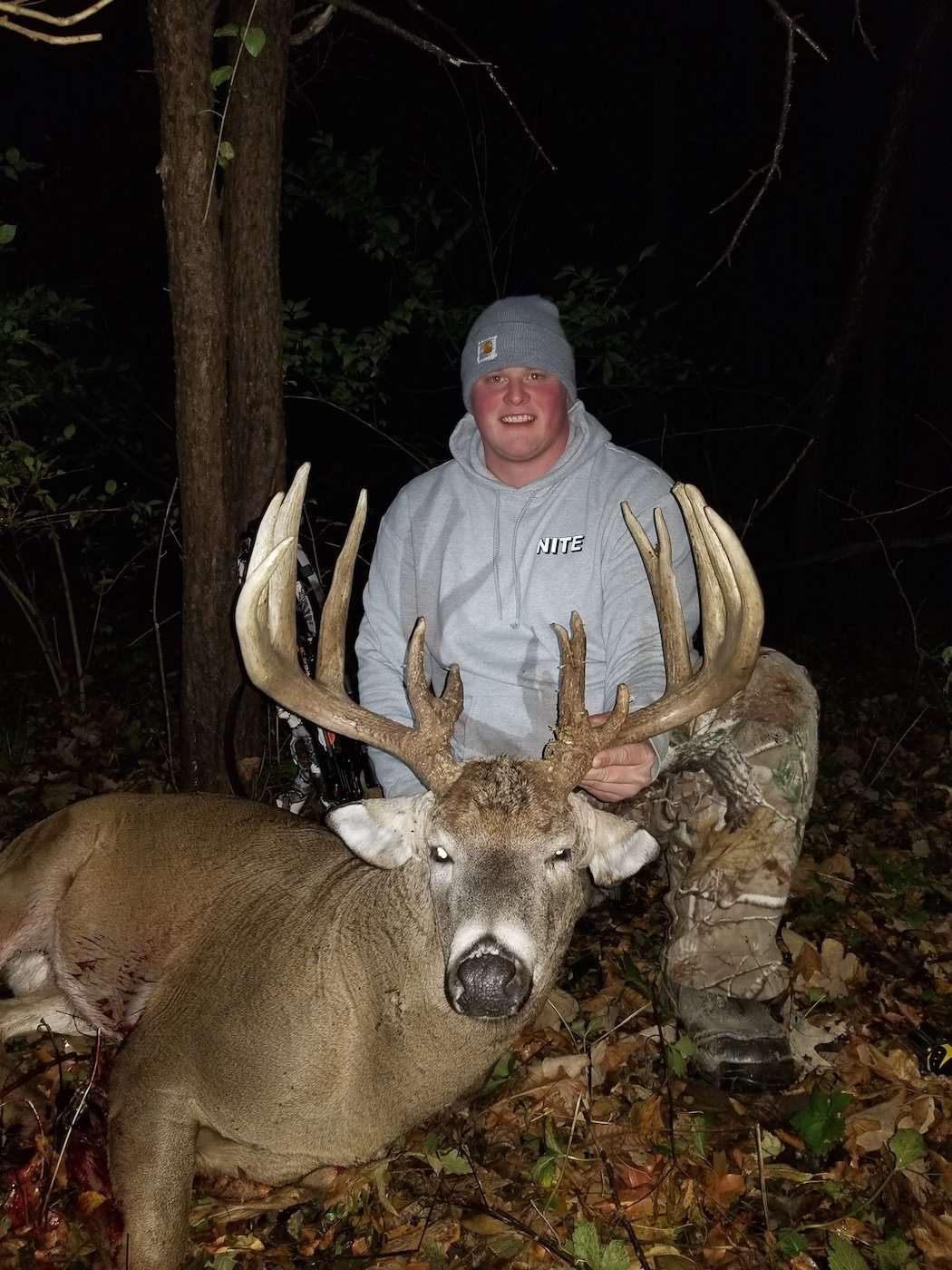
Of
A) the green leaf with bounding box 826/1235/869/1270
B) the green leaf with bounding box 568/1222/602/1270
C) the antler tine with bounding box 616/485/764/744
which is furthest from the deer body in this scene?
the green leaf with bounding box 826/1235/869/1270

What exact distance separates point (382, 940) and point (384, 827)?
0.37m

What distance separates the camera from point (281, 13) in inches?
173

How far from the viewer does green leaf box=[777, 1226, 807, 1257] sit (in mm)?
2924

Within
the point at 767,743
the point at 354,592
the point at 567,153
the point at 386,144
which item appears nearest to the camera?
the point at 767,743

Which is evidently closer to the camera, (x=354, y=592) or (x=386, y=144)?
(x=354, y=592)

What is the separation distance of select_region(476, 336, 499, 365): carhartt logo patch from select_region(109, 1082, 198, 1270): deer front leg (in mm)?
3095

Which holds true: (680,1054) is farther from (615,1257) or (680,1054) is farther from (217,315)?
(217,315)

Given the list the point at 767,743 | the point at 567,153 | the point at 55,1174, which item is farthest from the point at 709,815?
the point at 567,153

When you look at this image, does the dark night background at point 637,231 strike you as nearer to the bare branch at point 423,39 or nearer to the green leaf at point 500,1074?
the bare branch at point 423,39

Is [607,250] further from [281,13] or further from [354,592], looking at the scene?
[281,13]

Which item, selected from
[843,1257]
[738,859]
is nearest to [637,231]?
[738,859]

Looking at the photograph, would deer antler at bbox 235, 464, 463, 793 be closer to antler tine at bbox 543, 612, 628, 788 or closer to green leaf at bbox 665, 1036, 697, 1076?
antler tine at bbox 543, 612, 628, 788

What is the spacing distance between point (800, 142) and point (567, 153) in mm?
8740

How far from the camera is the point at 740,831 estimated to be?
3844mm
